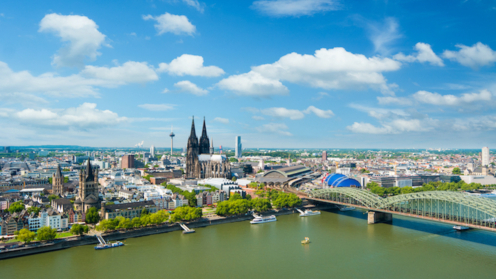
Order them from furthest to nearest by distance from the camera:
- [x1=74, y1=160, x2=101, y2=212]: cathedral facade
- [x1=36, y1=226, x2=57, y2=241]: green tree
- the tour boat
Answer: [x1=74, y1=160, x2=101, y2=212]: cathedral facade < the tour boat < [x1=36, y1=226, x2=57, y2=241]: green tree

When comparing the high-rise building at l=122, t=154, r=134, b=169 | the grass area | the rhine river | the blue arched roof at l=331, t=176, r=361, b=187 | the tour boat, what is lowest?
the rhine river

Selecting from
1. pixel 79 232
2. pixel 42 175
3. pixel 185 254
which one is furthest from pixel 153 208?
pixel 42 175

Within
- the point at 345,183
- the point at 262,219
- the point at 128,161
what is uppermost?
the point at 128,161

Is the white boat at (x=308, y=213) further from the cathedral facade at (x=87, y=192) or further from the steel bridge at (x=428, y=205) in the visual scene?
the cathedral facade at (x=87, y=192)

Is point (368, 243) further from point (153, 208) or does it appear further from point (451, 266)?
point (153, 208)

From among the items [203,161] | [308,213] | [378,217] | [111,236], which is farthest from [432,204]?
[203,161]

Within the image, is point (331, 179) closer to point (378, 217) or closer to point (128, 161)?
point (378, 217)

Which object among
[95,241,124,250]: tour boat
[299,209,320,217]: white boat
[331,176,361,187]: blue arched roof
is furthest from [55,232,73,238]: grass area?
[331,176,361,187]: blue arched roof

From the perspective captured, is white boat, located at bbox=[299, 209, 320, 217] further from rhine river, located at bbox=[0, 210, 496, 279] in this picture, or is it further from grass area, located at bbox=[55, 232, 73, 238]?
grass area, located at bbox=[55, 232, 73, 238]

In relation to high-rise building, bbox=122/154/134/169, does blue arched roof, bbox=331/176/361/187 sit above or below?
below
